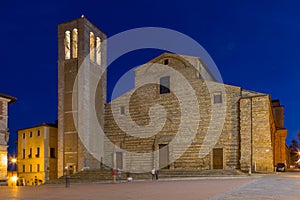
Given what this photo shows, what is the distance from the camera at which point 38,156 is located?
118ft

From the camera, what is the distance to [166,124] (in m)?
29.7

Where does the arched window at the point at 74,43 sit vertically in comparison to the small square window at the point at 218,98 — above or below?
above

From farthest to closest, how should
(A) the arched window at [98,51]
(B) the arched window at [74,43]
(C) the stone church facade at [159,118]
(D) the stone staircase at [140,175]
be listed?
(A) the arched window at [98,51] → (B) the arched window at [74,43] → (C) the stone church facade at [159,118] → (D) the stone staircase at [140,175]

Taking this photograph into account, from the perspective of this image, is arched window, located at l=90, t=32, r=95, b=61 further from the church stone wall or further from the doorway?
the doorway

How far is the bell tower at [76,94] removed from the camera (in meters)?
29.6

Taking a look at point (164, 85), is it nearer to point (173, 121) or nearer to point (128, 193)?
point (173, 121)

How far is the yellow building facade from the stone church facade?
18.4ft

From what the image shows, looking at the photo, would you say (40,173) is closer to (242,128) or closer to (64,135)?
(64,135)

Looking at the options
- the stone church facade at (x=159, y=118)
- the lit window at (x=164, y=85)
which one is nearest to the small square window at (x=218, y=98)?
the stone church facade at (x=159, y=118)

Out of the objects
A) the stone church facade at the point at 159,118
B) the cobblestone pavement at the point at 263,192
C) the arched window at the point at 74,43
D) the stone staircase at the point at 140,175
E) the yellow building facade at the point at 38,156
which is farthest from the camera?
the yellow building facade at the point at 38,156

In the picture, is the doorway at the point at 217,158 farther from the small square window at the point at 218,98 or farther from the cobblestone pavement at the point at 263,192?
the cobblestone pavement at the point at 263,192

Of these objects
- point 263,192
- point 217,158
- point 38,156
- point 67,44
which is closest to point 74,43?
point 67,44

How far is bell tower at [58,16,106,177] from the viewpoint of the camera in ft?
97.0

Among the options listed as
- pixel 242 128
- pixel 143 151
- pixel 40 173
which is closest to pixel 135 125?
pixel 143 151
